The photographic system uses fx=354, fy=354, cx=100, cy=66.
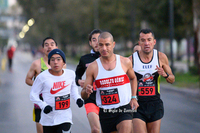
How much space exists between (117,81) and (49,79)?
994 mm

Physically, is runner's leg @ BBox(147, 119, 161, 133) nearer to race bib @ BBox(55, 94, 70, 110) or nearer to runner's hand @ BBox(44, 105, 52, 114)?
race bib @ BBox(55, 94, 70, 110)

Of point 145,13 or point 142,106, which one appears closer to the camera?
point 142,106

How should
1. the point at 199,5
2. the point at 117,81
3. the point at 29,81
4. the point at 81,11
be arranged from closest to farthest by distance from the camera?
the point at 117,81 → the point at 29,81 → the point at 199,5 → the point at 81,11

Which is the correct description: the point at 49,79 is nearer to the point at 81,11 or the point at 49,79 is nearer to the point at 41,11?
the point at 81,11

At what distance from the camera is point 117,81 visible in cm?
486

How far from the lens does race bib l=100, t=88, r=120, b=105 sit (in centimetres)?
490

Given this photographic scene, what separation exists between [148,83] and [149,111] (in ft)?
1.44

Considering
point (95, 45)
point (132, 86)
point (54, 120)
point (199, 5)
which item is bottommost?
point (54, 120)

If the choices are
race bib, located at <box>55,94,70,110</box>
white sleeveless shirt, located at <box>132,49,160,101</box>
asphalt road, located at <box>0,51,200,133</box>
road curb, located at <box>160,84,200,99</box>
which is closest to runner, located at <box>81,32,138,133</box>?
race bib, located at <box>55,94,70,110</box>

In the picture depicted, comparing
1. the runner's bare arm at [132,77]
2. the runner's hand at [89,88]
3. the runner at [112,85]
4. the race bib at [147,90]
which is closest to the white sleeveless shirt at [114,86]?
the runner at [112,85]

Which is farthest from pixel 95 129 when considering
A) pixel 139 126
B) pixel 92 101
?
pixel 139 126

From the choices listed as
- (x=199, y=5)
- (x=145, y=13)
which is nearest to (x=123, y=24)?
(x=145, y=13)

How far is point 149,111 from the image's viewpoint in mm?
5492

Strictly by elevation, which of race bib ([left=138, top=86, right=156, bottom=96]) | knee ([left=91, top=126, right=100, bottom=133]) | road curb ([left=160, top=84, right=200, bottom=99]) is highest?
race bib ([left=138, top=86, right=156, bottom=96])
